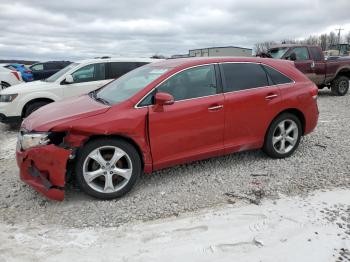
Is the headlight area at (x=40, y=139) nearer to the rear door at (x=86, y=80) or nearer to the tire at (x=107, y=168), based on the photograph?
the tire at (x=107, y=168)

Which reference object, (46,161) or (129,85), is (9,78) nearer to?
(129,85)

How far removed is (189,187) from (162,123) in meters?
0.91

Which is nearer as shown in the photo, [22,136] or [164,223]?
[164,223]

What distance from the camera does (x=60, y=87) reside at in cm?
856

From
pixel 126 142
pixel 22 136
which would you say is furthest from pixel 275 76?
pixel 22 136

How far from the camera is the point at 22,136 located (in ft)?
13.6

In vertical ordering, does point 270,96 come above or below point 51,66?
below

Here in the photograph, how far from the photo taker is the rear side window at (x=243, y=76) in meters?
4.93

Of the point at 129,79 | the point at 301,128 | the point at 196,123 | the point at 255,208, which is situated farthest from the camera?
the point at 301,128

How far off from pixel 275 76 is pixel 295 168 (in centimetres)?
139

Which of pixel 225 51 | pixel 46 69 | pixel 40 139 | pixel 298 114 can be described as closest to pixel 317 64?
pixel 298 114

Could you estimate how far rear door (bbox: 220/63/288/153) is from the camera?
15.8 feet

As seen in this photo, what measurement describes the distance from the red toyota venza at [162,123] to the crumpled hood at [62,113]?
15mm

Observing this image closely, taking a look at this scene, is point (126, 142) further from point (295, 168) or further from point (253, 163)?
point (295, 168)
